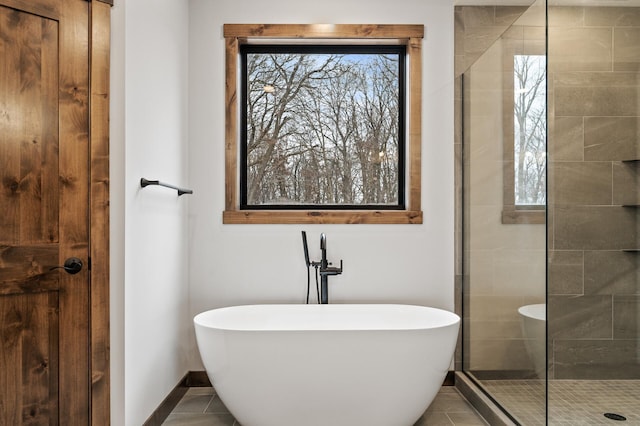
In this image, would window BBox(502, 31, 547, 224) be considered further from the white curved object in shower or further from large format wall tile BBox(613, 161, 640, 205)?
large format wall tile BBox(613, 161, 640, 205)

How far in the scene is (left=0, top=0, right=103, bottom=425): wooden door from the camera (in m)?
1.63

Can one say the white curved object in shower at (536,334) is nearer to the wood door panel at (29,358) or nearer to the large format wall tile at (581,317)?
the large format wall tile at (581,317)

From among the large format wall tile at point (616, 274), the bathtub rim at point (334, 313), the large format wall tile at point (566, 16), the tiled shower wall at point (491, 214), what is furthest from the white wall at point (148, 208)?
the large format wall tile at point (616, 274)

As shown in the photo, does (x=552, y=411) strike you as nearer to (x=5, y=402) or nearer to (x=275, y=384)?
(x=275, y=384)

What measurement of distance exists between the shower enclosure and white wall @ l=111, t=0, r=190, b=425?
1754 millimetres

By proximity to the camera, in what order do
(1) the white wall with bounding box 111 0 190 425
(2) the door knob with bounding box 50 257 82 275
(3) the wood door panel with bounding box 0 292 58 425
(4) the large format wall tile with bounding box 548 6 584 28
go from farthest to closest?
(4) the large format wall tile with bounding box 548 6 584 28, (1) the white wall with bounding box 111 0 190 425, (2) the door knob with bounding box 50 257 82 275, (3) the wood door panel with bounding box 0 292 58 425

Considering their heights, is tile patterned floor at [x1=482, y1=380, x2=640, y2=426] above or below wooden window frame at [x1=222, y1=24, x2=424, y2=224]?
below

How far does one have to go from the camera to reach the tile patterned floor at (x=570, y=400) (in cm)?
199

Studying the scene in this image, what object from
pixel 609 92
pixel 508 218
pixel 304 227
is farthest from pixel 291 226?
pixel 609 92

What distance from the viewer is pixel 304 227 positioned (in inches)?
114

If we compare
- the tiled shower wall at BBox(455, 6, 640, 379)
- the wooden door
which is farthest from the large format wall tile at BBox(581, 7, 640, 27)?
the wooden door

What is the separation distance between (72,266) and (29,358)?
0.37 m

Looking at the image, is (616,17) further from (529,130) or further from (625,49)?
(529,130)

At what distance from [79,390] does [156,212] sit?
0.88m
